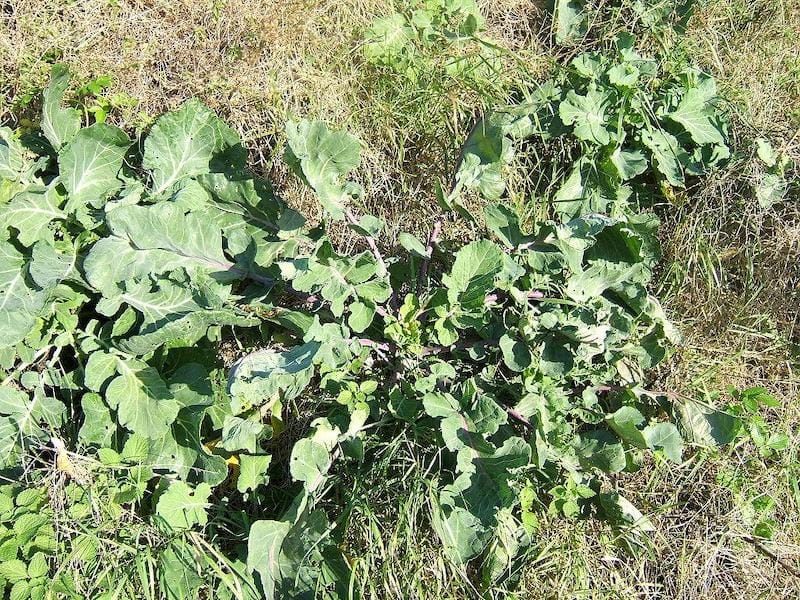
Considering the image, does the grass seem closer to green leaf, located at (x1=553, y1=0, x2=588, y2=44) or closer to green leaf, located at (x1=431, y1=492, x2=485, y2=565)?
green leaf, located at (x1=553, y1=0, x2=588, y2=44)

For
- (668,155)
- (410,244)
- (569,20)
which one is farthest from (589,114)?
(410,244)

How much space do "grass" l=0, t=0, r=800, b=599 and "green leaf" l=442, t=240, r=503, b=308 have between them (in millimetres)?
474

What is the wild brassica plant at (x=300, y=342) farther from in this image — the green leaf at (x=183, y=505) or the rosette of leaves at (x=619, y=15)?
the rosette of leaves at (x=619, y=15)

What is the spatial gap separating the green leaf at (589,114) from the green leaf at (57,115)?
183 centimetres

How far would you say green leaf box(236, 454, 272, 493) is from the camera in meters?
2.66

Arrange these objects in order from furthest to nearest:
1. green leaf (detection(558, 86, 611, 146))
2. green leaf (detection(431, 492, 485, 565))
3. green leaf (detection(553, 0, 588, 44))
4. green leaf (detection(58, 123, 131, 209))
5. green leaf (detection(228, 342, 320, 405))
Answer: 1. green leaf (detection(553, 0, 588, 44))
2. green leaf (detection(558, 86, 611, 146))
3. green leaf (detection(58, 123, 131, 209))
4. green leaf (detection(431, 492, 485, 565))
5. green leaf (detection(228, 342, 320, 405))

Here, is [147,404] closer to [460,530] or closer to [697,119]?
[460,530]

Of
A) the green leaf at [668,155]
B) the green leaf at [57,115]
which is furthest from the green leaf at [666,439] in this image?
the green leaf at [57,115]

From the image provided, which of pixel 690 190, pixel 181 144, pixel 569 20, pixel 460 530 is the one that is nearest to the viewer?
pixel 460 530

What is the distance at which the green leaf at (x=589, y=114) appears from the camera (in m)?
2.87

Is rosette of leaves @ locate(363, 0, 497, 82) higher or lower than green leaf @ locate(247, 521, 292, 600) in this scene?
higher

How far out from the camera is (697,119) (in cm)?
294

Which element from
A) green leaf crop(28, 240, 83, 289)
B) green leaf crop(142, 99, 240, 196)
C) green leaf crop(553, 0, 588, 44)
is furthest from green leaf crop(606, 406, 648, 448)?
green leaf crop(28, 240, 83, 289)

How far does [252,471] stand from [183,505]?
0.90 ft
